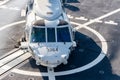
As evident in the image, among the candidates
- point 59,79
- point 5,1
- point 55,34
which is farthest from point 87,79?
point 5,1

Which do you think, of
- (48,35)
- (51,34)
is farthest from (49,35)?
(51,34)

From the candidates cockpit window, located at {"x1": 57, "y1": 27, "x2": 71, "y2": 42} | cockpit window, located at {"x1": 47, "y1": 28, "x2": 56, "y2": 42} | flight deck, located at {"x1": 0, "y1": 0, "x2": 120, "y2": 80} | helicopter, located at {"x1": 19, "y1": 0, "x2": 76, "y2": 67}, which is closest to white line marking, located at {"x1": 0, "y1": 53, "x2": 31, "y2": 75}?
flight deck, located at {"x1": 0, "y1": 0, "x2": 120, "y2": 80}

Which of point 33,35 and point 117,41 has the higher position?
point 33,35

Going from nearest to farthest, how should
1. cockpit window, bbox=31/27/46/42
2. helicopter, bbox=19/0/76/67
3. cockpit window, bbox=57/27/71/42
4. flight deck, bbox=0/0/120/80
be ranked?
helicopter, bbox=19/0/76/67 < flight deck, bbox=0/0/120/80 < cockpit window, bbox=31/27/46/42 < cockpit window, bbox=57/27/71/42

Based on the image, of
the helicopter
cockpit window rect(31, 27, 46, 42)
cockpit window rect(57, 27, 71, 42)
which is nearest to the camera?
the helicopter

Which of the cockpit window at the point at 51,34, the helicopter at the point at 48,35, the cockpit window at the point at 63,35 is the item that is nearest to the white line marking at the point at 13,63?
the helicopter at the point at 48,35

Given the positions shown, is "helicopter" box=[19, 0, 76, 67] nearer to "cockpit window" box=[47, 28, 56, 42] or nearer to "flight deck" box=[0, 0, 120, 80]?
"cockpit window" box=[47, 28, 56, 42]

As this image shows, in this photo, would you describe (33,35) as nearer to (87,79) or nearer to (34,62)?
(34,62)

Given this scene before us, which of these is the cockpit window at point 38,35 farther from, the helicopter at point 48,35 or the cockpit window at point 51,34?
the cockpit window at point 51,34
